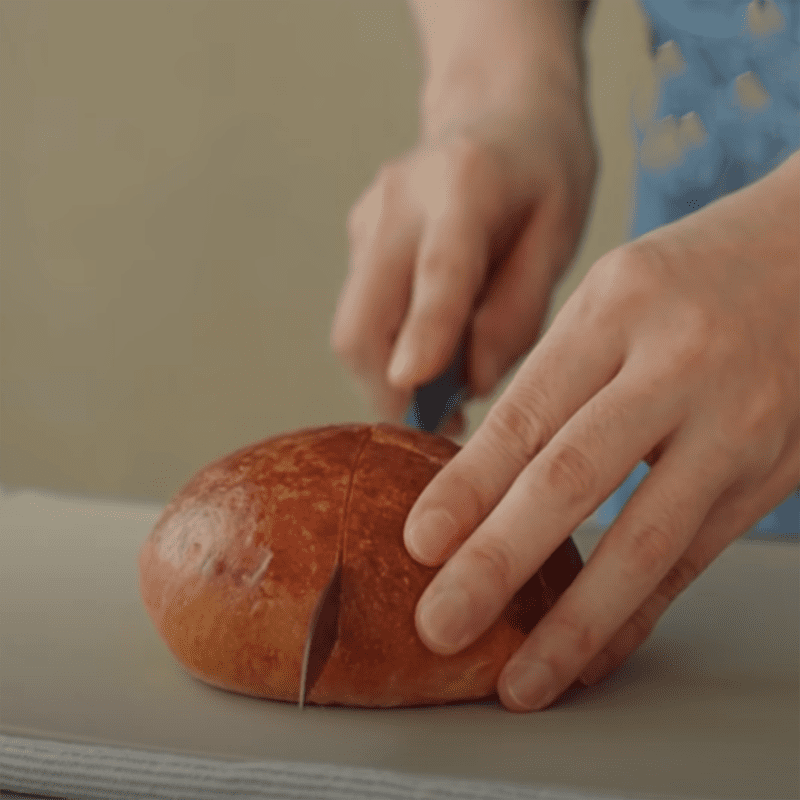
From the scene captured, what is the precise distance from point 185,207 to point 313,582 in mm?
2586

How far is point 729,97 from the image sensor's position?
1159 millimetres

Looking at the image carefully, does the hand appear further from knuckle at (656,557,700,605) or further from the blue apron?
the blue apron

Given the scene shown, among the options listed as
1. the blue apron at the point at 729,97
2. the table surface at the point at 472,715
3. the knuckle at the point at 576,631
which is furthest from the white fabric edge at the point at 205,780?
the blue apron at the point at 729,97

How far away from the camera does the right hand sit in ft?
3.08

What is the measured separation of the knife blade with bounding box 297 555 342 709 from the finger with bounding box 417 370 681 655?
52 mm

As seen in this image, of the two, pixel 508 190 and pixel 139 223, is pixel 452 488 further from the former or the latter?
pixel 139 223

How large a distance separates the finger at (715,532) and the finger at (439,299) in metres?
0.29

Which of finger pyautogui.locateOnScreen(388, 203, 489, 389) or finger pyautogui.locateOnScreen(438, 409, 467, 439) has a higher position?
finger pyautogui.locateOnScreen(388, 203, 489, 389)

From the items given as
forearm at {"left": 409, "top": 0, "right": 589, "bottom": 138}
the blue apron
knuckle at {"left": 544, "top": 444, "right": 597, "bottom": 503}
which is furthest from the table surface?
forearm at {"left": 409, "top": 0, "right": 589, "bottom": 138}

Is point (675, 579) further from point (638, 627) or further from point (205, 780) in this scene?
point (205, 780)

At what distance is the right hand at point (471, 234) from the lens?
94 centimetres

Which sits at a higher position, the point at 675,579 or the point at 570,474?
the point at 570,474

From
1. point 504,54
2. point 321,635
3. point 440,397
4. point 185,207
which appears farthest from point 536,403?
point 185,207

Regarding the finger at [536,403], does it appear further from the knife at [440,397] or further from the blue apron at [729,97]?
the blue apron at [729,97]
